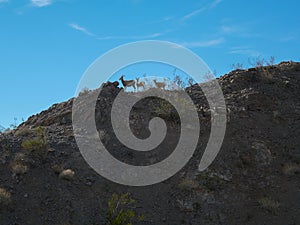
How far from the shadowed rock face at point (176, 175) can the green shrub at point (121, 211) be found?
246 millimetres

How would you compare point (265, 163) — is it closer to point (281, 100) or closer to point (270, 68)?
point (281, 100)

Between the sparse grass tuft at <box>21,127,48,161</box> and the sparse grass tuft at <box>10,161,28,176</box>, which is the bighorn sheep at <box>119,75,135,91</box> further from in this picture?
the sparse grass tuft at <box>10,161,28,176</box>

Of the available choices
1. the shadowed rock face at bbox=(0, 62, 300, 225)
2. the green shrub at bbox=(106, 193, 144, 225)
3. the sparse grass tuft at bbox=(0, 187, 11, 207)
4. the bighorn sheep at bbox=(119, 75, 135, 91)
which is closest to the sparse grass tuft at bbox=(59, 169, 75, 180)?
the shadowed rock face at bbox=(0, 62, 300, 225)

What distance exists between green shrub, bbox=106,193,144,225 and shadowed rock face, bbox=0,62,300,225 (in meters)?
0.25

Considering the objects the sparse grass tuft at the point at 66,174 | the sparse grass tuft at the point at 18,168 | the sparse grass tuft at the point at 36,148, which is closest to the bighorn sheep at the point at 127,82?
the sparse grass tuft at the point at 36,148

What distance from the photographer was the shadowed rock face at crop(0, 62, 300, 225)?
45.3 ft

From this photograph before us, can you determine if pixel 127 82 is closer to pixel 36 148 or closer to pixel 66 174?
pixel 36 148

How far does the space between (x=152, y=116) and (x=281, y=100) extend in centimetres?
610

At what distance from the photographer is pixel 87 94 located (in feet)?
63.8

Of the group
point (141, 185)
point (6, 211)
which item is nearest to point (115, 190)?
point (141, 185)

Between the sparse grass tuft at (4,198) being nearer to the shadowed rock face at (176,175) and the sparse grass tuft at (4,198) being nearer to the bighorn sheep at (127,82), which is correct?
the shadowed rock face at (176,175)

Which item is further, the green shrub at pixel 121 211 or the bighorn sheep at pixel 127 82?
the bighorn sheep at pixel 127 82

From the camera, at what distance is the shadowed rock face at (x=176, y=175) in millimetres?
13805

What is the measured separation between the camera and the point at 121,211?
43.3 feet
